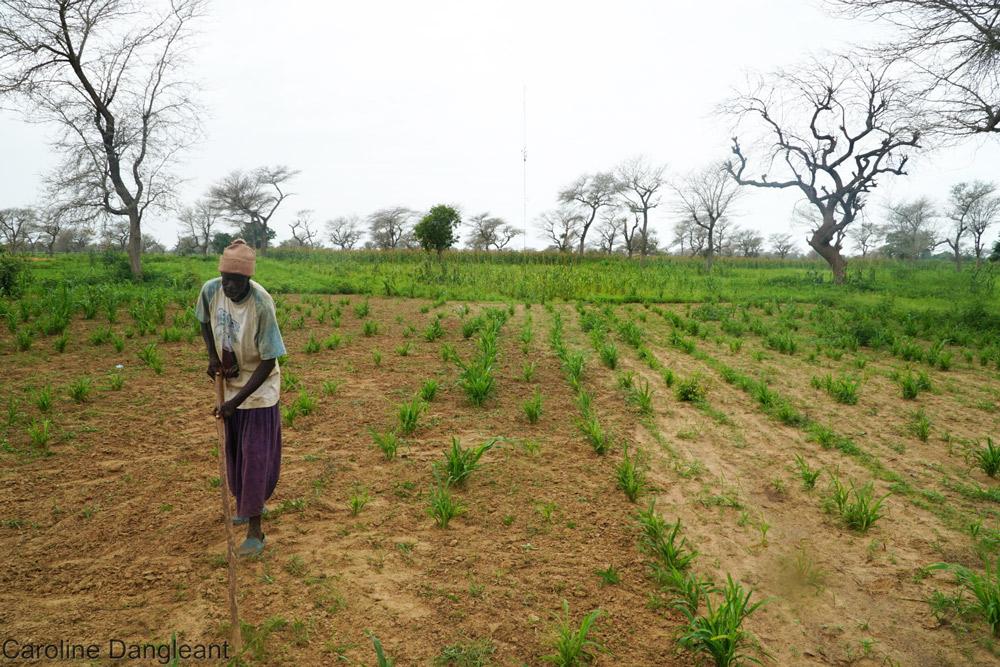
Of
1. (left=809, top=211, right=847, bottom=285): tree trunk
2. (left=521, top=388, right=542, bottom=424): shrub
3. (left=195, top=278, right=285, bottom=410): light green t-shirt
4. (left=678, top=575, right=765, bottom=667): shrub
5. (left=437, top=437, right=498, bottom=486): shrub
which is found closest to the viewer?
(left=678, top=575, right=765, bottom=667): shrub

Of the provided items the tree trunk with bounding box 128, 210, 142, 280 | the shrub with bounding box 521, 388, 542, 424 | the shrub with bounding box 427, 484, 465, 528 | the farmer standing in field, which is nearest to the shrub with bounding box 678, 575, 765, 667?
the shrub with bounding box 427, 484, 465, 528

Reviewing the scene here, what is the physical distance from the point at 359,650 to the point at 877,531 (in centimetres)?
328

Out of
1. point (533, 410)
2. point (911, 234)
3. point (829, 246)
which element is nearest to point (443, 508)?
point (533, 410)

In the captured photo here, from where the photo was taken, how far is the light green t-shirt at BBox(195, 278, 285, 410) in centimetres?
307

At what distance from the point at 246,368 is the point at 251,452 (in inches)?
19.7

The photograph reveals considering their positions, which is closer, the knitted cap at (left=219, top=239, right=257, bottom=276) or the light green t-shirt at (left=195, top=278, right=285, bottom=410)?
the knitted cap at (left=219, top=239, right=257, bottom=276)

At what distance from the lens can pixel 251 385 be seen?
3057 mm

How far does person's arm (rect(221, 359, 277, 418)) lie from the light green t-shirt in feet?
0.14

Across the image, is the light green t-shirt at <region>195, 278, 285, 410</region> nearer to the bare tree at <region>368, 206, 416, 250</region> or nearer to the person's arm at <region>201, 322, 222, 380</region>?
the person's arm at <region>201, 322, 222, 380</region>

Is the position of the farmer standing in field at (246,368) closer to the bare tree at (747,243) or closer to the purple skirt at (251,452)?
the purple skirt at (251,452)

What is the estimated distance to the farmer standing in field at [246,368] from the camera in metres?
3.05

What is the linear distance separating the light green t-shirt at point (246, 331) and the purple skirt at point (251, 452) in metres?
0.08

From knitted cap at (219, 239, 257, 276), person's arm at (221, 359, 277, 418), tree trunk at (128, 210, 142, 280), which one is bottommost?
person's arm at (221, 359, 277, 418)

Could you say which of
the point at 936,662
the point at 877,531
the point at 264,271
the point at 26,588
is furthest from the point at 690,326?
the point at 264,271
